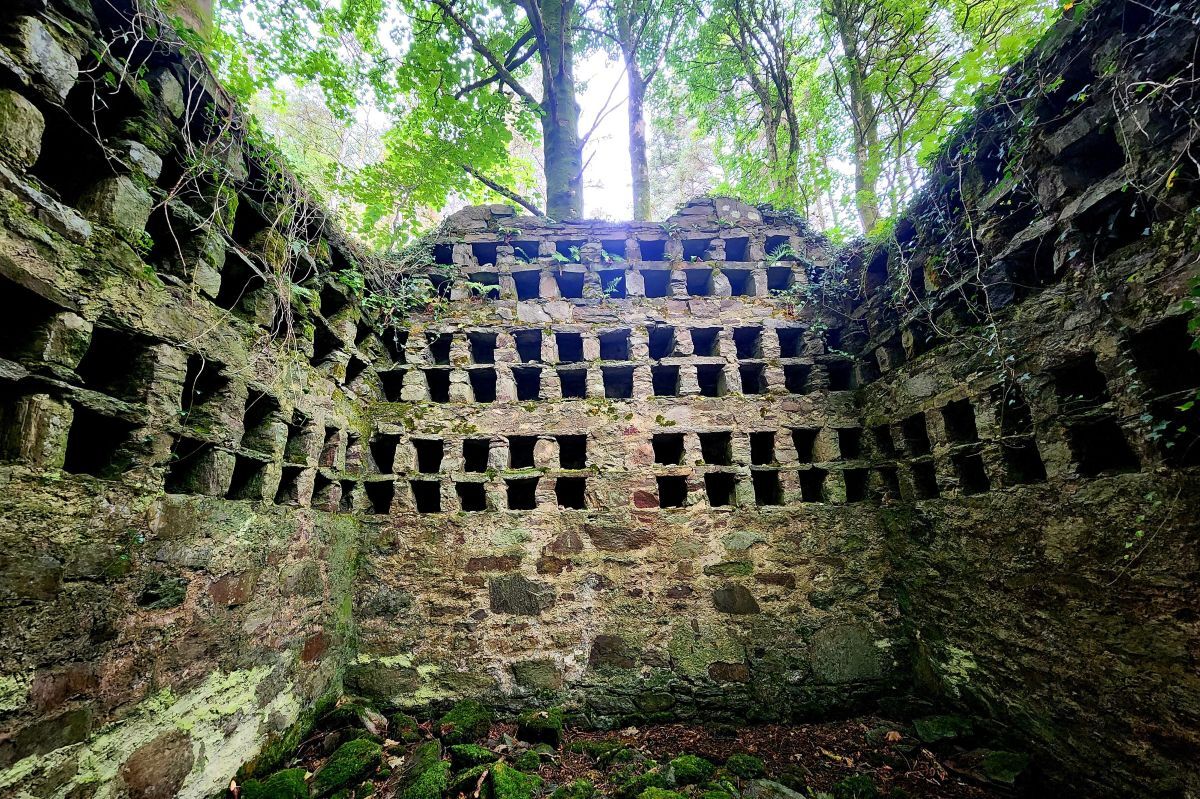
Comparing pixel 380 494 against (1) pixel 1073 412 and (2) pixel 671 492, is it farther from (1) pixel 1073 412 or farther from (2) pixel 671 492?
(1) pixel 1073 412

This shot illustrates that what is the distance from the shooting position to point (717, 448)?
553cm

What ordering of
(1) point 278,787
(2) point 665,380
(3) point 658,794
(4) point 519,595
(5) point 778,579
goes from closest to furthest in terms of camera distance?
(1) point 278,787 → (3) point 658,794 → (4) point 519,595 → (5) point 778,579 → (2) point 665,380

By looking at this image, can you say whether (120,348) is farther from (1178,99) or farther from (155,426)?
(1178,99)

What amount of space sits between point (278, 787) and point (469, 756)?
127 centimetres

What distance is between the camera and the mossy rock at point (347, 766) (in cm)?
322

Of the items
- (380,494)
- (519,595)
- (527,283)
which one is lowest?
(519,595)

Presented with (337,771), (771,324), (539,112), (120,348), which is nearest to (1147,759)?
(771,324)

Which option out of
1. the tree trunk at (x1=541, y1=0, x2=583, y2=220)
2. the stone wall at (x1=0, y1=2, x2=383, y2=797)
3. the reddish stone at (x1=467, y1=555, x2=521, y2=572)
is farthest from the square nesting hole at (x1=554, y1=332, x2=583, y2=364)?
the tree trunk at (x1=541, y1=0, x2=583, y2=220)

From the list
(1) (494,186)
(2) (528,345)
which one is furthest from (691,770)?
(1) (494,186)

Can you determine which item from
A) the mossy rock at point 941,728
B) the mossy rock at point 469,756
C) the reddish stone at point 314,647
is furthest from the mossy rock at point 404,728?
the mossy rock at point 941,728

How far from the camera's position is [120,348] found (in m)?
2.54

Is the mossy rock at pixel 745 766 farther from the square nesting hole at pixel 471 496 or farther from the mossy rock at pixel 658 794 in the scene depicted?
the square nesting hole at pixel 471 496

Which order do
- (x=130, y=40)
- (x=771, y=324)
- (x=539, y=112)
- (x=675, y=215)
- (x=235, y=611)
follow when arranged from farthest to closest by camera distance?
(x=539, y=112) < (x=675, y=215) < (x=771, y=324) < (x=235, y=611) < (x=130, y=40)

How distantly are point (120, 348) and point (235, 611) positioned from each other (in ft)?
6.03
